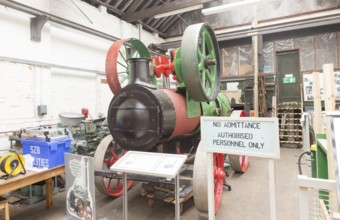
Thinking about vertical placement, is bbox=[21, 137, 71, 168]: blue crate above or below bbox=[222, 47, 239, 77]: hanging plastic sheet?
below

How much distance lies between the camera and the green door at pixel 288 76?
7.86 metres

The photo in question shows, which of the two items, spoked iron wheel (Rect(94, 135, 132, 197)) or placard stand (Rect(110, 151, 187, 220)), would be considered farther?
spoked iron wheel (Rect(94, 135, 132, 197))

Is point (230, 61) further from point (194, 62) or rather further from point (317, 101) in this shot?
point (194, 62)

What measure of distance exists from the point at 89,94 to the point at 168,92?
3316 mm

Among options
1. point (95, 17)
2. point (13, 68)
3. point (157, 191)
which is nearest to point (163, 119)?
point (157, 191)

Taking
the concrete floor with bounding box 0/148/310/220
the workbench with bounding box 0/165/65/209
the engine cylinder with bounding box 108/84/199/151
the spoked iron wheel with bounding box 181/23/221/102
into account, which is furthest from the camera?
the concrete floor with bounding box 0/148/310/220

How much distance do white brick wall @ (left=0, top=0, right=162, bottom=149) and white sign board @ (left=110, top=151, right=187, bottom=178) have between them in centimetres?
286

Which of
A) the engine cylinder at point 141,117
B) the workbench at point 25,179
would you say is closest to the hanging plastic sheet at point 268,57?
the engine cylinder at point 141,117

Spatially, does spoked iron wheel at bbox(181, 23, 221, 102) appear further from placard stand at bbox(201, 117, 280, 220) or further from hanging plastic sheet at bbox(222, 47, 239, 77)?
hanging plastic sheet at bbox(222, 47, 239, 77)

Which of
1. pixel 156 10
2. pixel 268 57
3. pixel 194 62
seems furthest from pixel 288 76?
pixel 194 62

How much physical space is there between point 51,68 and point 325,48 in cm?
784

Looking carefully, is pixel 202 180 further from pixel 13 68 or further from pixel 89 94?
pixel 89 94

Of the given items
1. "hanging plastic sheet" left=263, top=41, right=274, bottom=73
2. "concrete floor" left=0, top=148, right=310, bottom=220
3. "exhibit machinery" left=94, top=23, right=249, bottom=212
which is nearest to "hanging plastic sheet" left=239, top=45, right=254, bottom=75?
"hanging plastic sheet" left=263, top=41, right=274, bottom=73

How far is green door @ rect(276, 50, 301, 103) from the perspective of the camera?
7.86 meters
